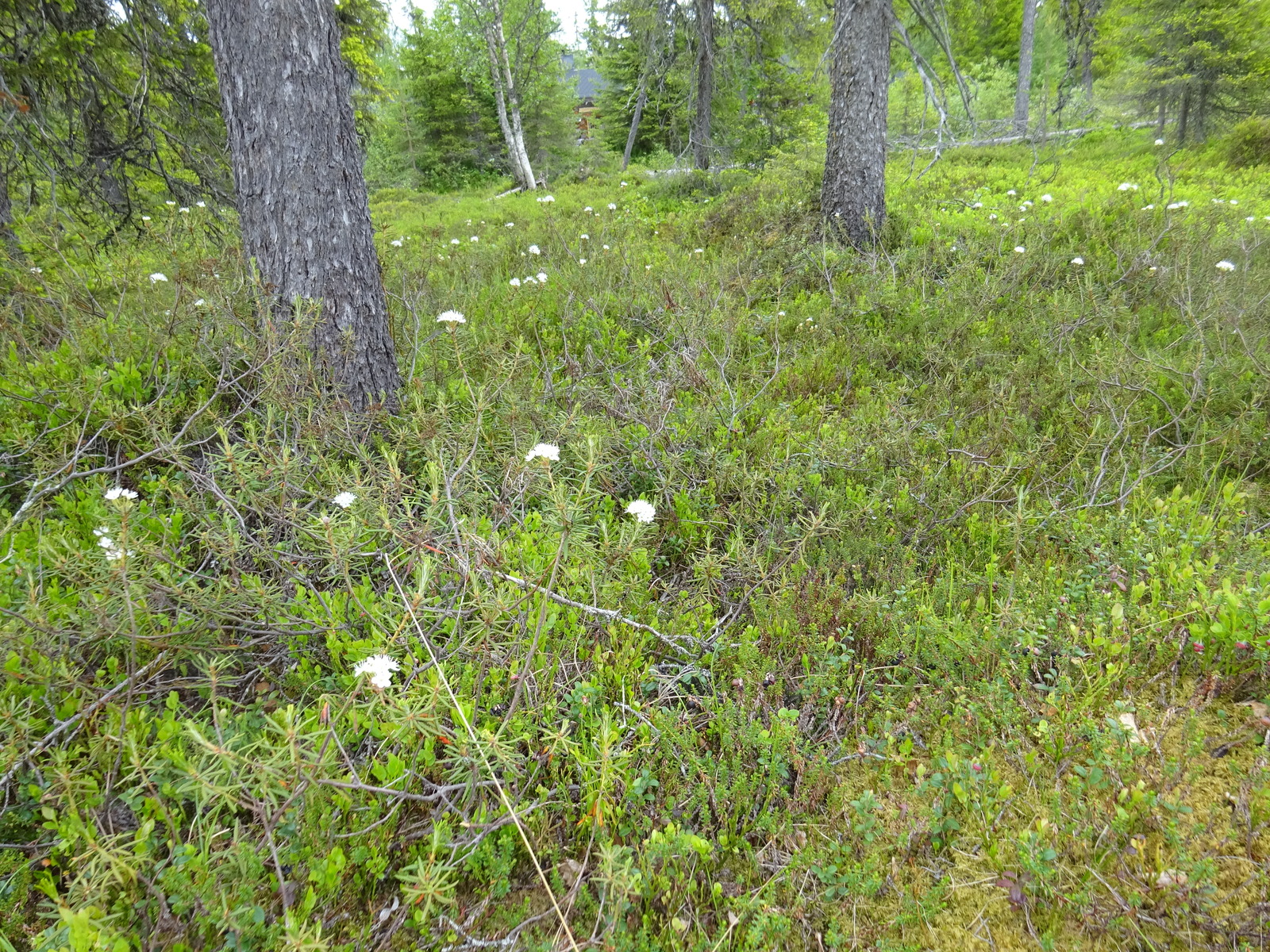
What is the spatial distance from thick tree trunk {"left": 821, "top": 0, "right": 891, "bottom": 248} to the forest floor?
3373 mm

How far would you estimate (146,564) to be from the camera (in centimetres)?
227

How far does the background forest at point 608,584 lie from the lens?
162cm

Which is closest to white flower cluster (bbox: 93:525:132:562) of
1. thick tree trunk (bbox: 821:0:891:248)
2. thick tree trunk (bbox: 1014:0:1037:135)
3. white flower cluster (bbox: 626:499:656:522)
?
white flower cluster (bbox: 626:499:656:522)

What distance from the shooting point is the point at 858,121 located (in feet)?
22.1

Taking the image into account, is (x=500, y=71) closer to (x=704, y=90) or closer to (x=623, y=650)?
(x=704, y=90)

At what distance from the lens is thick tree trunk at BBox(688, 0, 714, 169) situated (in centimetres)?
1051

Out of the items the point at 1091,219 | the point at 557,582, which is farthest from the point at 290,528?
the point at 1091,219

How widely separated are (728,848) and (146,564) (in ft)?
7.46

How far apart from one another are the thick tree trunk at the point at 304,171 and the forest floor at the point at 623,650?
0.33 meters

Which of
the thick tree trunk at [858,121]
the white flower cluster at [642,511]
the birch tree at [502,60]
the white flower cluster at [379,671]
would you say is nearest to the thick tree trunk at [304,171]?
the white flower cluster at [642,511]

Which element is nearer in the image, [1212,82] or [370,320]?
[370,320]

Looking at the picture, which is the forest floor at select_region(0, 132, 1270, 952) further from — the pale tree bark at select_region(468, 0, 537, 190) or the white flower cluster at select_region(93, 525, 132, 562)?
the pale tree bark at select_region(468, 0, 537, 190)

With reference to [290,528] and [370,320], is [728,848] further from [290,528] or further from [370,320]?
[370,320]

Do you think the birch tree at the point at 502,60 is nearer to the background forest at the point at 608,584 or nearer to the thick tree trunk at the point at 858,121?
the thick tree trunk at the point at 858,121
